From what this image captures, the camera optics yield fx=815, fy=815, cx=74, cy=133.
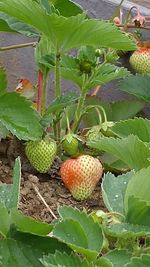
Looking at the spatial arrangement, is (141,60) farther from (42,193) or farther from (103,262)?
(103,262)

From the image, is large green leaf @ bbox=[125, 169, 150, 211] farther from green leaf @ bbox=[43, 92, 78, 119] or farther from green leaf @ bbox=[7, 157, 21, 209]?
green leaf @ bbox=[43, 92, 78, 119]

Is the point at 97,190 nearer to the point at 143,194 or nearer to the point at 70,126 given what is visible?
the point at 70,126

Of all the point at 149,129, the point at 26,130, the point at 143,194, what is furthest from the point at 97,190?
the point at 143,194

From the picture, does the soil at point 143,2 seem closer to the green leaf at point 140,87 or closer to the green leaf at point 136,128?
the green leaf at point 140,87

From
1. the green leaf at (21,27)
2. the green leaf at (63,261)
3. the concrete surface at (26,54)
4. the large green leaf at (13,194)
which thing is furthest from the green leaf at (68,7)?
the green leaf at (63,261)

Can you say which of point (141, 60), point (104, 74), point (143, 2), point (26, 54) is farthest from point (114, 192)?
point (143, 2)

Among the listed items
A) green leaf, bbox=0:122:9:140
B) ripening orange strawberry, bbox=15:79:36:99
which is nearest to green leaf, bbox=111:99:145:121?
ripening orange strawberry, bbox=15:79:36:99
